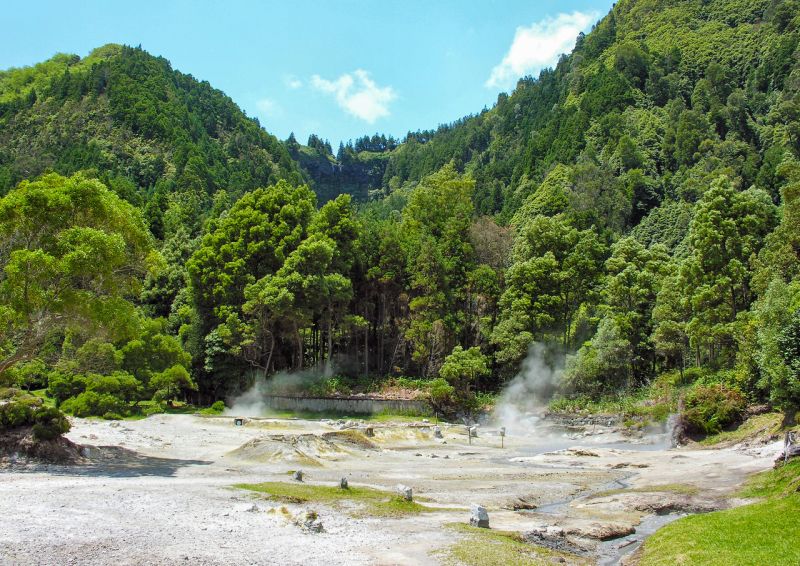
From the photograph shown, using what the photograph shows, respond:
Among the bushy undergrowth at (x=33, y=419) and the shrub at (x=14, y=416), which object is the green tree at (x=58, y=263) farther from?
the bushy undergrowth at (x=33, y=419)

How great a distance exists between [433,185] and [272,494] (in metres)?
62.8

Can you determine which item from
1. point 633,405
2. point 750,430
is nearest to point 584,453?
point 750,430

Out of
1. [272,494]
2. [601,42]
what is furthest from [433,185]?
[601,42]

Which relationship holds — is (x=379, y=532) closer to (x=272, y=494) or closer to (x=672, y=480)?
(x=272, y=494)

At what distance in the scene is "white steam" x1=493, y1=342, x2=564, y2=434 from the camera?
181 feet

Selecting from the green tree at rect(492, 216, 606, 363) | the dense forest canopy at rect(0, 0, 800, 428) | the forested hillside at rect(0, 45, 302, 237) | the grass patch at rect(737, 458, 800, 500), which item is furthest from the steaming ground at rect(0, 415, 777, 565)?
the forested hillside at rect(0, 45, 302, 237)

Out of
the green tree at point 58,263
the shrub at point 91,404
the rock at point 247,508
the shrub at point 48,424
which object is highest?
the green tree at point 58,263

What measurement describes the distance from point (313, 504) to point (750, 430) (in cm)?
2586

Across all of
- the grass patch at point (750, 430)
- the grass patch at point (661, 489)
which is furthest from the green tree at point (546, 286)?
the grass patch at point (661, 489)

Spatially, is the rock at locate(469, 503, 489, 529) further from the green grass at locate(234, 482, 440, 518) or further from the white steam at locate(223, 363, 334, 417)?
the white steam at locate(223, 363, 334, 417)

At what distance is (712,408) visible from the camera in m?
37.2

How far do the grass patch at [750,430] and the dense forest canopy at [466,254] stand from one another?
2319mm

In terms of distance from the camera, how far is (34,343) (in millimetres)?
25344

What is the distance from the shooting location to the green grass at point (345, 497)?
1847 centimetres
